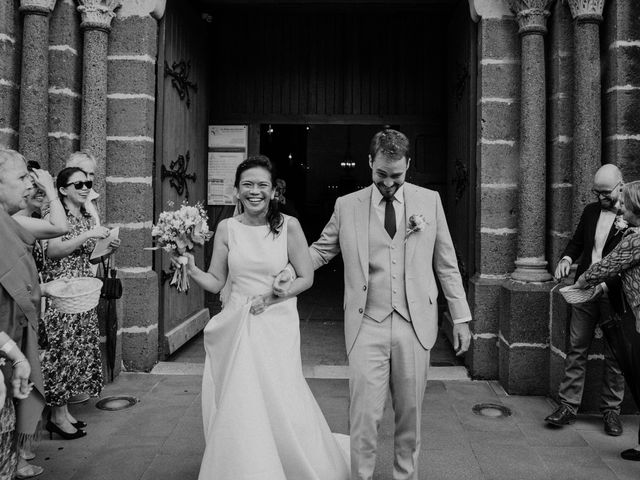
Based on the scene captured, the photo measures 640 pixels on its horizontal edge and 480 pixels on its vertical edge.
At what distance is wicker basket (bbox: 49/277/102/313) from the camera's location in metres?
3.58

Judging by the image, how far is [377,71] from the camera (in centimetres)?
795

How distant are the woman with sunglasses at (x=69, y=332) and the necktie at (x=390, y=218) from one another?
6.52ft

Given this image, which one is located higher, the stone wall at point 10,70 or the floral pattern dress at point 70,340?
the stone wall at point 10,70

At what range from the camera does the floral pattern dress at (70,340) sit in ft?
13.2

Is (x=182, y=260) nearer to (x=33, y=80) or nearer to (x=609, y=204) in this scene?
(x=33, y=80)

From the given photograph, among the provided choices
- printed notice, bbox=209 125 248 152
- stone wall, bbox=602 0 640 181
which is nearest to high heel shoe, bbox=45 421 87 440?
printed notice, bbox=209 125 248 152

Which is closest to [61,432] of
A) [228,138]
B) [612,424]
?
[612,424]

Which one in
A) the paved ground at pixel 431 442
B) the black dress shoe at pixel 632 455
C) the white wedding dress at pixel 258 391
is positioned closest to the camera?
the white wedding dress at pixel 258 391

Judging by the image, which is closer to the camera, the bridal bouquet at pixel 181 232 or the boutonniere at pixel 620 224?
the bridal bouquet at pixel 181 232

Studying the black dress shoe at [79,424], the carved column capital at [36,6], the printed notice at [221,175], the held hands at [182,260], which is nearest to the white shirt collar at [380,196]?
the held hands at [182,260]

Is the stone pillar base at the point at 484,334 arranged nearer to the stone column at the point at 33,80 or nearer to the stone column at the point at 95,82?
the stone column at the point at 95,82

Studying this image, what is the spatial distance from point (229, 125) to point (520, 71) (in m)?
3.98

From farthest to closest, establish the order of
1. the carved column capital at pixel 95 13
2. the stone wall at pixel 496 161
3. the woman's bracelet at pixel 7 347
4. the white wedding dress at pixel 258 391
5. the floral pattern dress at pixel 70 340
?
the stone wall at pixel 496 161 → the carved column capital at pixel 95 13 → the floral pattern dress at pixel 70 340 → the white wedding dress at pixel 258 391 → the woman's bracelet at pixel 7 347

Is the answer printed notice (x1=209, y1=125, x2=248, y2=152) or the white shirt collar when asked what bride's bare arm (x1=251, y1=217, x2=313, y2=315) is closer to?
the white shirt collar
